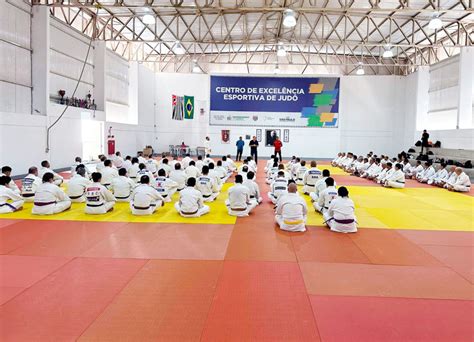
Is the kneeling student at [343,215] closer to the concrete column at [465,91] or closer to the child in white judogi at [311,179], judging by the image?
the child in white judogi at [311,179]

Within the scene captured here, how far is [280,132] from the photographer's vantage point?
31.0m

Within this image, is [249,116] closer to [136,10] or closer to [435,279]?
[136,10]

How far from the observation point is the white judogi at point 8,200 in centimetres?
957

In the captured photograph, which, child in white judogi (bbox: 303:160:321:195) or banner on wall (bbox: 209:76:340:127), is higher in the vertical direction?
banner on wall (bbox: 209:76:340:127)

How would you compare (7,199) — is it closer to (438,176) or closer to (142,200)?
(142,200)

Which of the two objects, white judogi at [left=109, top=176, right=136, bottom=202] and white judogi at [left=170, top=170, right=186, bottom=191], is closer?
white judogi at [left=109, top=176, right=136, bottom=202]

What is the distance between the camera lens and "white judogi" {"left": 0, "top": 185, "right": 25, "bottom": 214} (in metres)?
9.57

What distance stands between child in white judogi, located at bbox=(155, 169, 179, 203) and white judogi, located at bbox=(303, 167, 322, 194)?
451cm

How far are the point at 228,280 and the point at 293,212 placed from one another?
311 cm

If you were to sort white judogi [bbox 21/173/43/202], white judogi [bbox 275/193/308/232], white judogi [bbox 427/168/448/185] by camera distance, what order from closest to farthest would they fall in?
white judogi [bbox 275/193/308/232] → white judogi [bbox 21/173/43/202] → white judogi [bbox 427/168/448/185]

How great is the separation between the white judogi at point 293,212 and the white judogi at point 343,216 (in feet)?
2.17

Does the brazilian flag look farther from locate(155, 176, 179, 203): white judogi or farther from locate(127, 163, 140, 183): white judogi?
locate(155, 176, 179, 203): white judogi

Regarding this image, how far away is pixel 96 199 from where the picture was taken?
31.0 feet

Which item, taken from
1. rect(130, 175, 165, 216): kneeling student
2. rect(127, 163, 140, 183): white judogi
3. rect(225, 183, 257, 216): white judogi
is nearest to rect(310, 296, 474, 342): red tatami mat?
rect(225, 183, 257, 216): white judogi
